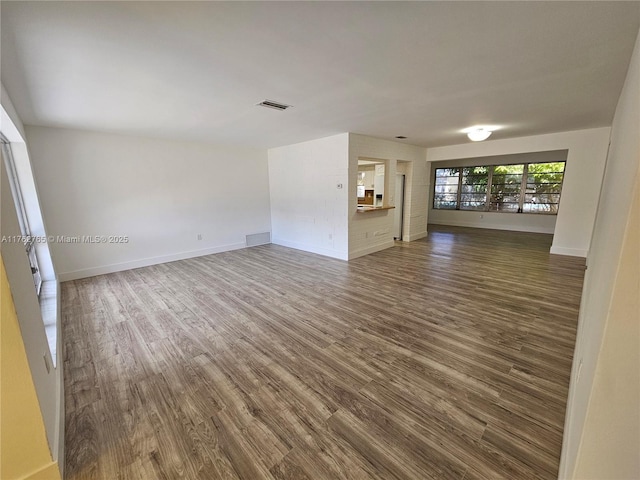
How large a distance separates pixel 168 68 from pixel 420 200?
6.37 metres

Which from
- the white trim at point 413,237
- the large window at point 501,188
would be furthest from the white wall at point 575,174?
the large window at point 501,188

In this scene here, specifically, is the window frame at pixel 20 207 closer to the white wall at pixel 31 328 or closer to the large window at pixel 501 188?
the white wall at pixel 31 328

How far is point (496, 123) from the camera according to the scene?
4141 millimetres

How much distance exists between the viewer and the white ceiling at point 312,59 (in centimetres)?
147

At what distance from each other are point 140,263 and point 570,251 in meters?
8.54

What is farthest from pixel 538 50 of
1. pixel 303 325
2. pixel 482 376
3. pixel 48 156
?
pixel 48 156

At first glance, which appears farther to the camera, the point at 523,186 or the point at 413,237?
the point at 523,186

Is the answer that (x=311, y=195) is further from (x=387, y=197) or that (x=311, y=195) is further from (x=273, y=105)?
(x=273, y=105)

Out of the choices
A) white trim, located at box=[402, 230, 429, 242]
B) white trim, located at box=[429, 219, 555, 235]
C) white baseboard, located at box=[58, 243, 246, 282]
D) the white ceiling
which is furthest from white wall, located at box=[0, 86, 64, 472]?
white trim, located at box=[429, 219, 555, 235]

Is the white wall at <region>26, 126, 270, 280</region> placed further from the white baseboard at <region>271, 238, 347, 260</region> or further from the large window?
the large window

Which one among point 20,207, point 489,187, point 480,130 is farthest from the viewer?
point 489,187

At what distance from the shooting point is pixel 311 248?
6.05m

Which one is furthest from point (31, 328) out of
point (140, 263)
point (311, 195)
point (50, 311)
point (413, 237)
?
point (413, 237)

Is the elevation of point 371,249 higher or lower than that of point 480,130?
lower
